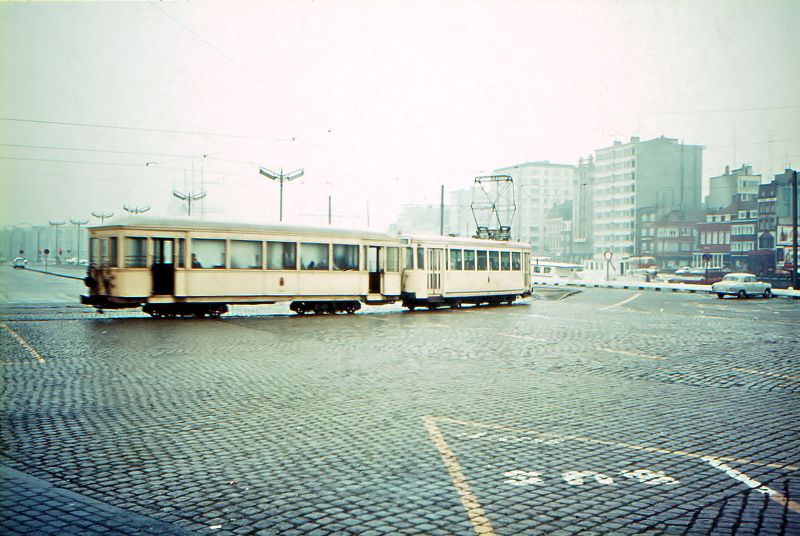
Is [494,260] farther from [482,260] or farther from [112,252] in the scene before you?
[112,252]

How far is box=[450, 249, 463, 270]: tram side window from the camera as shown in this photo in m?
27.1

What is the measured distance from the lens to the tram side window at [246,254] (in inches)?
832

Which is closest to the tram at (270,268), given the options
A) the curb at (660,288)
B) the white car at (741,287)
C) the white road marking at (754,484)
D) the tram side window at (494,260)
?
the tram side window at (494,260)

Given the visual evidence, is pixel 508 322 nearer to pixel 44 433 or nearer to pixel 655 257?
pixel 44 433

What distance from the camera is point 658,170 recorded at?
117 metres

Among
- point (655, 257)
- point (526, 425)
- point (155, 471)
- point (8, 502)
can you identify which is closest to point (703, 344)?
point (526, 425)

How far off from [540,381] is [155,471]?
602 centimetres

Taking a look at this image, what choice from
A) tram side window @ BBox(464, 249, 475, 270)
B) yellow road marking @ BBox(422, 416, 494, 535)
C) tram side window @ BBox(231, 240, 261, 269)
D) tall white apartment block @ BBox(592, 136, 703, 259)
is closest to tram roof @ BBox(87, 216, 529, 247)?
tram side window @ BBox(231, 240, 261, 269)

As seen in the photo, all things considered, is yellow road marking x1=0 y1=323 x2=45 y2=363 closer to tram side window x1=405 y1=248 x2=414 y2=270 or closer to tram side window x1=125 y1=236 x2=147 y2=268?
tram side window x1=125 y1=236 x2=147 y2=268

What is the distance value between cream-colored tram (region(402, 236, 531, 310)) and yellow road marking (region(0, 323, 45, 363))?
13.5 m

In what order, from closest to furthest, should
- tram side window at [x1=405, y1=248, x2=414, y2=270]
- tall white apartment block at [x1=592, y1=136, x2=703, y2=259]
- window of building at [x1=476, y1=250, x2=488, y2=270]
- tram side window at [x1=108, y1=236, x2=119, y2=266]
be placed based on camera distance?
tram side window at [x1=108, y1=236, x2=119, y2=266] < tram side window at [x1=405, y1=248, x2=414, y2=270] < window of building at [x1=476, y1=250, x2=488, y2=270] < tall white apartment block at [x1=592, y1=136, x2=703, y2=259]

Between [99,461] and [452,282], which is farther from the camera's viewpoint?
[452,282]

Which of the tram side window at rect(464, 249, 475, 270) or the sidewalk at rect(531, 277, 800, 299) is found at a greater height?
the tram side window at rect(464, 249, 475, 270)

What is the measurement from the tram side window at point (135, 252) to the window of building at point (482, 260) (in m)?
13.7
